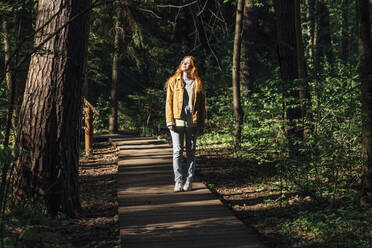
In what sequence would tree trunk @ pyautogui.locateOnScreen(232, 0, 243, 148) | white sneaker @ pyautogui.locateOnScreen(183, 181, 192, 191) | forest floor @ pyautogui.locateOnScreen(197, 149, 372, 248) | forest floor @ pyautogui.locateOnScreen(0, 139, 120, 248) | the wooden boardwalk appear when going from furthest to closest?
tree trunk @ pyautogui.locateOnScreen(232, 0, 243, 148) < white sneaker @ pyautogui.locateOnScreen(183, 181, 192, 191) < forest floor @ pyautogui.locateOnScreen(197, 149, 372, 248) < the wooden boardwalk < forest floor @ pyautogui.locateOnScreen(0, 139, 120, 248)

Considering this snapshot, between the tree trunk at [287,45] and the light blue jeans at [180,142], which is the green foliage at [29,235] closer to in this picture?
the light blue jeans at [180,142]

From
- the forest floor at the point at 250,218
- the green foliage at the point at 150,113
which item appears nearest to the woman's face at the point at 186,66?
the forest floor at the point at 250,218

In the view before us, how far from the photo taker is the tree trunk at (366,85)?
6.25m

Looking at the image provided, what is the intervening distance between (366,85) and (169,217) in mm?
3202

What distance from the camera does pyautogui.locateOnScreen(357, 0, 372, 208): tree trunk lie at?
625 centimetres

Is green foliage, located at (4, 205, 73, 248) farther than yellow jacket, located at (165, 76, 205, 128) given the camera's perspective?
No

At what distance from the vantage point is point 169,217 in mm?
6152

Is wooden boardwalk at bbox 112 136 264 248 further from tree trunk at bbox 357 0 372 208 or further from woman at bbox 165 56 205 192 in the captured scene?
tree trunk at bbox 357 0 372 208

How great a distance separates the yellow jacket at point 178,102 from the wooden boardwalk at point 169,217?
123 cm

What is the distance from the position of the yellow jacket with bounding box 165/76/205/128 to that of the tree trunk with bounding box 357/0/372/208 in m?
2.49

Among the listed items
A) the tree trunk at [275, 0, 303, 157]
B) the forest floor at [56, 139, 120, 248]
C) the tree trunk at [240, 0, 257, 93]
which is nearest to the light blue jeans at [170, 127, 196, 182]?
the forest floor at [56, 139, 120, 248]

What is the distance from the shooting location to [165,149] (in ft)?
42.8

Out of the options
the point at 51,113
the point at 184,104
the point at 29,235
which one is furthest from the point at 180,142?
the point at 29,235

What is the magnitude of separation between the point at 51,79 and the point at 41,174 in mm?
1293
